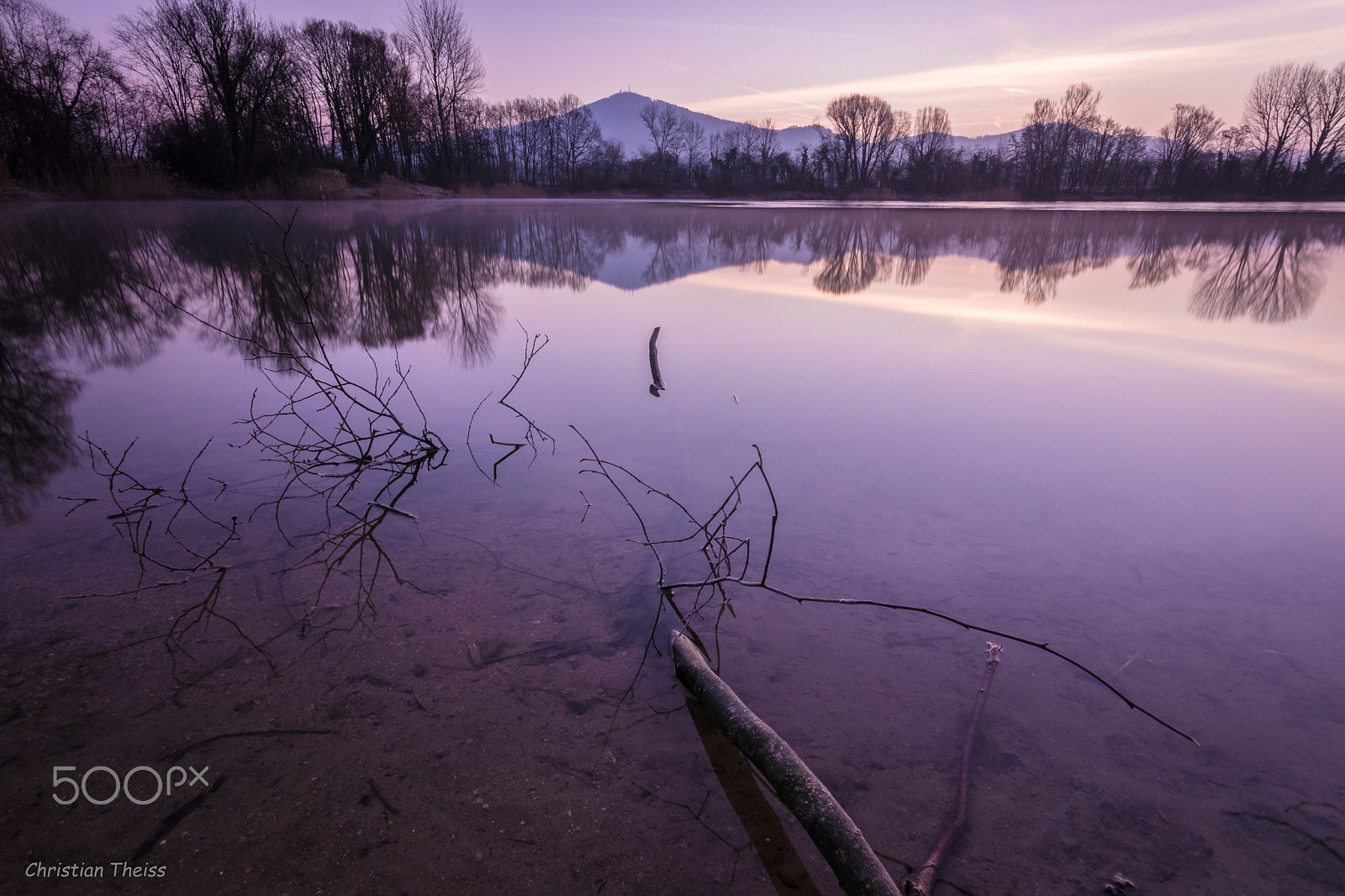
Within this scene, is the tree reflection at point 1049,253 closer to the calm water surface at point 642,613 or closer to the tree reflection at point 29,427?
the calm water surface at point 642,613

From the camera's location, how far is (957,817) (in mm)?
1493

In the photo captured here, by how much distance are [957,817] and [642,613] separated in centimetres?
117

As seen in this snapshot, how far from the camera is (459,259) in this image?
36.4 feet

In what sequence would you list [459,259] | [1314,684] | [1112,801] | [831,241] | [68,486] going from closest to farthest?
[1112,801]
[1314,684]
[68,486]
[459,259]
[831,241]

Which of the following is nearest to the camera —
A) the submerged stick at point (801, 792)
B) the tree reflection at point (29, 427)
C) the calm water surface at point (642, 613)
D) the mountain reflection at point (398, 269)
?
the submerged stick at point (801, 792)

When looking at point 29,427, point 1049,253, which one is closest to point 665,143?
point 1049,253

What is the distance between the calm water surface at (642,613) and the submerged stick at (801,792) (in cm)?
13

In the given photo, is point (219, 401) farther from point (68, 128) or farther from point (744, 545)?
point (68, 128)

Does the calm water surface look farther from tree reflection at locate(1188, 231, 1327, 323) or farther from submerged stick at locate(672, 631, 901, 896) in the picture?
tree reflection at locate(1188, 231, 1327, 323)

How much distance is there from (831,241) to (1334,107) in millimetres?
62281

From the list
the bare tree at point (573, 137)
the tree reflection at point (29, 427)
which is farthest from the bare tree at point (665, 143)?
the tree reflection at point (29, 427)

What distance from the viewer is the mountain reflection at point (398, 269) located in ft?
17.9

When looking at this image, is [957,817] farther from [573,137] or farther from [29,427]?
[573,137]

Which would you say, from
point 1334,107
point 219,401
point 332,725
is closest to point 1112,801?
point 332,725
